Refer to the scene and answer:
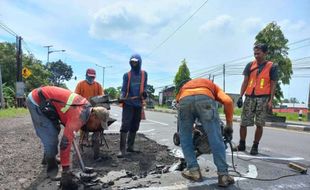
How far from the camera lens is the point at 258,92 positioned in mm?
6617

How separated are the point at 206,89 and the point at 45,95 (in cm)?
197

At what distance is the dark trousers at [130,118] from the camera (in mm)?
6531

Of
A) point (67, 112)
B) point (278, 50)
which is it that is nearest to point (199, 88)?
point (67, 112)

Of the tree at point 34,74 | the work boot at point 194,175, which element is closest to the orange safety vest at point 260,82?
the work boot at point 194,175

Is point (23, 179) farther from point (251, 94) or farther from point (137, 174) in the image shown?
point (251, 94)

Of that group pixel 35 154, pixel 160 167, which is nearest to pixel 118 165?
pixel 160 167

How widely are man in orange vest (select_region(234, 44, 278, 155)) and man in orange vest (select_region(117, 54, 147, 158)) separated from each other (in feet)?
6.11

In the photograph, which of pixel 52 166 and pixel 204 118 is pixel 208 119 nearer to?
pixel 204 118

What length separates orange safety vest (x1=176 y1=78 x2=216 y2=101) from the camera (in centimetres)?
438

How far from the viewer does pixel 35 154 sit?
6.32m

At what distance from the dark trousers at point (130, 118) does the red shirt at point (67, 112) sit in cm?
203

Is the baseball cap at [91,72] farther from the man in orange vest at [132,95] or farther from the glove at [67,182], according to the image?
the glove at [67,182]

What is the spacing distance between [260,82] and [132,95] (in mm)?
2276

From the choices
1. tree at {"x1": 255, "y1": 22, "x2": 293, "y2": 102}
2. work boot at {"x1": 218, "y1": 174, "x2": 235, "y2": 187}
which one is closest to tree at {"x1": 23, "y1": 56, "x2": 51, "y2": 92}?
tree at {"x1": 255, "y1": 22, "x2": 293, "y2": 102}
